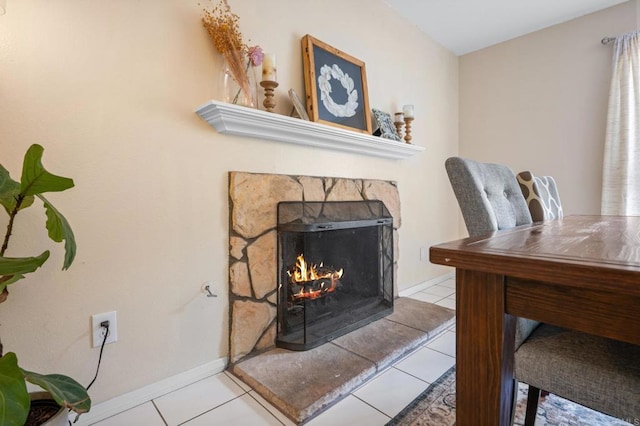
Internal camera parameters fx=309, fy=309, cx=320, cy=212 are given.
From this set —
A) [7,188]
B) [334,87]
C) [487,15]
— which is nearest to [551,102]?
[487,15]

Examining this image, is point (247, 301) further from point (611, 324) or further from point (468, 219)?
point (611, 324)

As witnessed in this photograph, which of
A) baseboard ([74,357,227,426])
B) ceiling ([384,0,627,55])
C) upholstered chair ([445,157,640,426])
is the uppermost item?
ceiling ([384,0,627,55])

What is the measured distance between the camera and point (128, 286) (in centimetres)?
128

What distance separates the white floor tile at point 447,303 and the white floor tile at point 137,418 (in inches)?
78.5

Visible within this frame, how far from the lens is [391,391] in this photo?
4.58 feet

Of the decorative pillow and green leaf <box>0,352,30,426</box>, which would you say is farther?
the decorative pillow

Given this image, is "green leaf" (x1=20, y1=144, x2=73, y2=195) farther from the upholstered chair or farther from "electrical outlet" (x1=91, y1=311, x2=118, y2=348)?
the upholstered chair

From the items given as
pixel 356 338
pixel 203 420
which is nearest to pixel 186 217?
pixel 203 420

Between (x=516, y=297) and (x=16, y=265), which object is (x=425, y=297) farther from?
(x=16, y=265)

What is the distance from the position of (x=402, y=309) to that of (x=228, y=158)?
159 cm

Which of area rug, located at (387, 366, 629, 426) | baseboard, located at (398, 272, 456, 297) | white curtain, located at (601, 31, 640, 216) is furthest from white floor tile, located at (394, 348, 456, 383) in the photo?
white curtain, located at (601, 31, 640, 216)

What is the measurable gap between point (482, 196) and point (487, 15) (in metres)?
2.60

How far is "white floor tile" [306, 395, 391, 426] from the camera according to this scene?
1196 millimetres

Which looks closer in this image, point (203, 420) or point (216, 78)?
point (203, 420)
